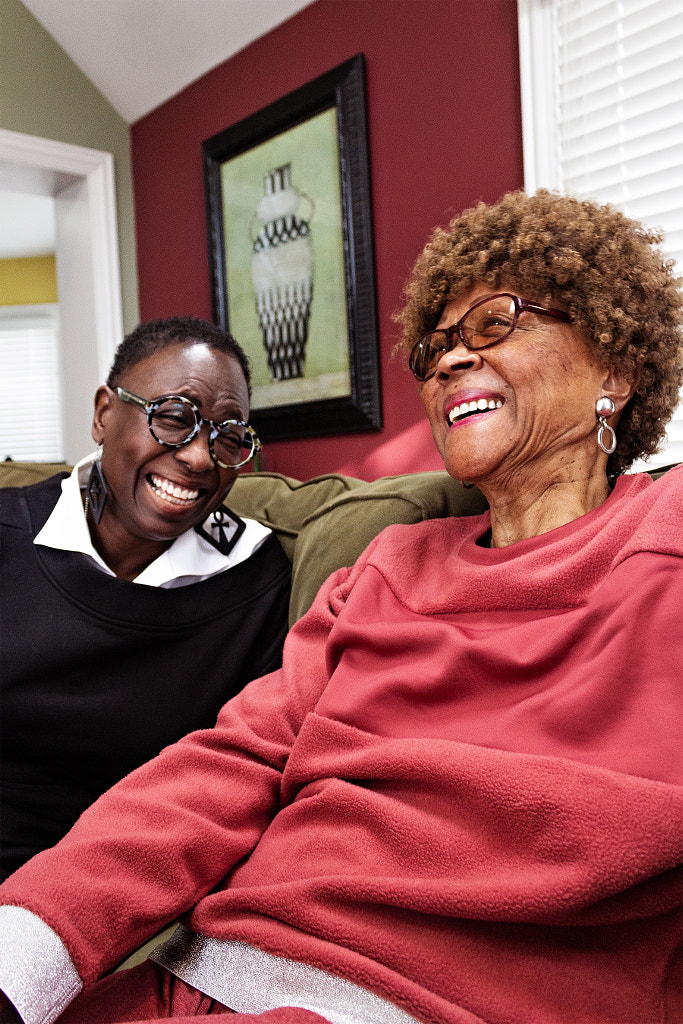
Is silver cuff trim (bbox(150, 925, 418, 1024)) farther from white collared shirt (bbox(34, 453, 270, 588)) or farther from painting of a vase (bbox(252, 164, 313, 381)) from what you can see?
painting of a vase (bbox(252, 164, 313, 381))

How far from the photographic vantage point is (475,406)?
116cm

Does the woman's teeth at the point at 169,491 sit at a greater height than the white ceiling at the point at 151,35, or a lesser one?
lesser

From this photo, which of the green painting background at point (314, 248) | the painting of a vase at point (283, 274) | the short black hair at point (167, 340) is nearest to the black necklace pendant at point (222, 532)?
the short black hair at point (167, 340)

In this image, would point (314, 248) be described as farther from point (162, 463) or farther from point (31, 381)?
point (31, 381)

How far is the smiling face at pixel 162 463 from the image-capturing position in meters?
1.45

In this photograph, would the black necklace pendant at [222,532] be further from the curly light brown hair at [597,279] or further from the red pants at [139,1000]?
the red pants at [139,1000]

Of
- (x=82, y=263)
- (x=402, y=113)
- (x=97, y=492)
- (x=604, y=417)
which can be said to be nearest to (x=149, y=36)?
(x=82, y=263)

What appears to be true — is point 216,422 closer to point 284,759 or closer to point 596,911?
point 284,759

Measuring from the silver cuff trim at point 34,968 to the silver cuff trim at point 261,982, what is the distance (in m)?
0.14

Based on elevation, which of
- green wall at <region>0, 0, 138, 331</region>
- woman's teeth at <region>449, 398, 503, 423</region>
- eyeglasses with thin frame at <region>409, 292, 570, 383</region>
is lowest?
woman's teeth at <region>449, 398, 503, 423</region>

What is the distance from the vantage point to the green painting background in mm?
3066

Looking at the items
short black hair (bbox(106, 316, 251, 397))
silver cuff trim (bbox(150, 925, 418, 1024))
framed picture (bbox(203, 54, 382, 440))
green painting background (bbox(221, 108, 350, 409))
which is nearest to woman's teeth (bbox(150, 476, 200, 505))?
short black hair (bbox(106, 316, 251, 397))

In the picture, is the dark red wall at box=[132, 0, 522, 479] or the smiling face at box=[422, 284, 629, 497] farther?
the dark red wall at box=[132, 0, 522, 479]

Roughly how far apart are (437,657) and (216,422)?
672 millimetres
